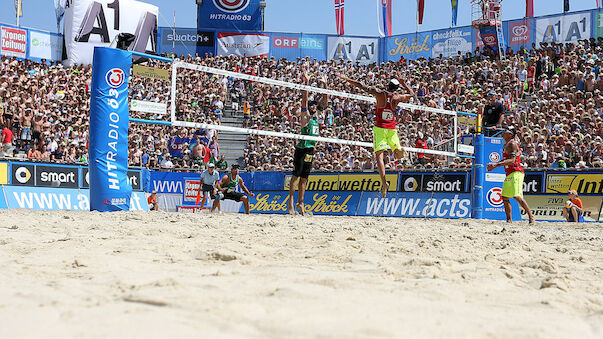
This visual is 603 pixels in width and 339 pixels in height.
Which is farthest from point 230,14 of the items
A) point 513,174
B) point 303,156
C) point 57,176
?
point 513,174

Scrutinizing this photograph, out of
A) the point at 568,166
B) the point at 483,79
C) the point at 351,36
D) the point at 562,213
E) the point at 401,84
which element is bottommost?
the point at 562,213

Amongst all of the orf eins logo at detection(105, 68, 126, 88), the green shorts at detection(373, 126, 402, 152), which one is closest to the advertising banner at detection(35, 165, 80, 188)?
the orf eins logo at detection(105, 68, 126, 88)

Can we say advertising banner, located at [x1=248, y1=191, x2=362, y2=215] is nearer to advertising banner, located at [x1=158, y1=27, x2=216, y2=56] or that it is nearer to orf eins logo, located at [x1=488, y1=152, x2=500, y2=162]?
orf eins logo, located at [x1=488, y1=152, x2=500, y2=162]

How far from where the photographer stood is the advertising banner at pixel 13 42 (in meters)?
21.4

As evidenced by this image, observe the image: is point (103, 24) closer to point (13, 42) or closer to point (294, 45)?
point (13, 42)

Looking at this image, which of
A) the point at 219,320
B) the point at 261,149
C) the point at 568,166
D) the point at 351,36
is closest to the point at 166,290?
the point at 219,320

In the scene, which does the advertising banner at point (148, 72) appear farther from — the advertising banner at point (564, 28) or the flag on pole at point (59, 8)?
the flag on pole at point (59, 8)

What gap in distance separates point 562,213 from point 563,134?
2882 mm

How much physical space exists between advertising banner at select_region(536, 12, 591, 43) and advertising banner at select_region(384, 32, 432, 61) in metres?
4.43

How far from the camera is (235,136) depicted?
18859mm

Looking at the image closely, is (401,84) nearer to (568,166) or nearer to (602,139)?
(568,166)

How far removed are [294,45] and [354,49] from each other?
103 inches

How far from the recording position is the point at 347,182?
13828 millimetres

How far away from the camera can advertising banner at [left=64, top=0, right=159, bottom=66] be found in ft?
73.9
